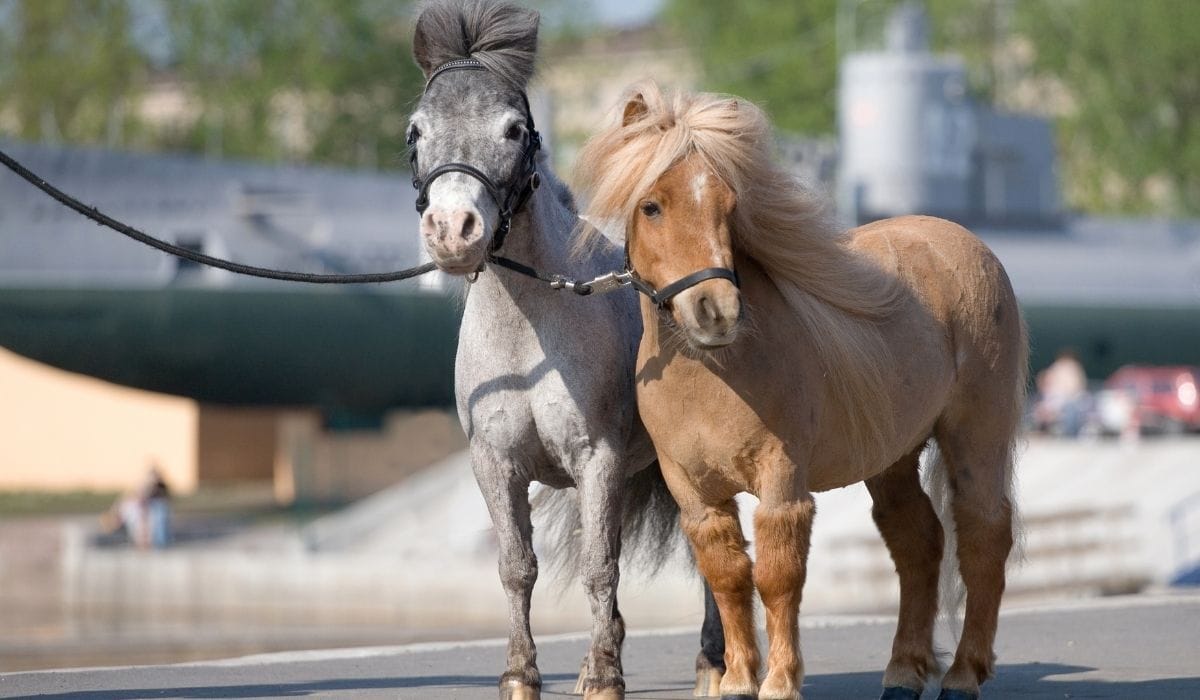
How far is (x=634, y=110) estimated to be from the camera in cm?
579

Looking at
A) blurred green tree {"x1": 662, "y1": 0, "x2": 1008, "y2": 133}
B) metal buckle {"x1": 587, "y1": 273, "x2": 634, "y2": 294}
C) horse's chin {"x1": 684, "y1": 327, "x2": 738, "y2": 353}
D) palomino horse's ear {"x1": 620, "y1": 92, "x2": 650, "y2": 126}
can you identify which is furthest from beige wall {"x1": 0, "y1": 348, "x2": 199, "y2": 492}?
horse's chin {"x1": 684, "y1": 327, "x2": 738, "y2": 353}

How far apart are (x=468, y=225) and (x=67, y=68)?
166 feet

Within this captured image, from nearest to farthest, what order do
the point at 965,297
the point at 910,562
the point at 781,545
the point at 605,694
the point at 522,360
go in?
the point at 781,545
the point at 605,694
the point at 522,360
the point at 965,297
the point at 910,562

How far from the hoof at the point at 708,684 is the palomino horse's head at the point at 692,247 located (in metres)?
2.00

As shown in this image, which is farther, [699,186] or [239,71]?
[239,71]

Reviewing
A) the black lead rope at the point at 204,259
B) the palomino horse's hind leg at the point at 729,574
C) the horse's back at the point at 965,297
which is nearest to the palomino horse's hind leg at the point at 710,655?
the palomino horse's hind leg at the point at 729,574

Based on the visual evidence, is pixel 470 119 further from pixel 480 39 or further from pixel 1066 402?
pixel 1066 402

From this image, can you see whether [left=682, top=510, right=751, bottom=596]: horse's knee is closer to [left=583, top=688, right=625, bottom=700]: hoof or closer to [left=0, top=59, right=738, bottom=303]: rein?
[left=583, top=688, right=625, bottom=700]: hoof

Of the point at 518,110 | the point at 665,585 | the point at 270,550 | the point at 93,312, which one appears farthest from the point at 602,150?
the point at 93,312

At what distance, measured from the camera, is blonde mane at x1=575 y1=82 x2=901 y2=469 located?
18.2 feet

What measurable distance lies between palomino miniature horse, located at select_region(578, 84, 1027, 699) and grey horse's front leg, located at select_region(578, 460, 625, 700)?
29 centimetres

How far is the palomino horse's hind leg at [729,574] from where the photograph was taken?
573cm

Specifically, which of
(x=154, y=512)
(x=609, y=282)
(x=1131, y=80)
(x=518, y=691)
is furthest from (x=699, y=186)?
(x=1131, y=80)

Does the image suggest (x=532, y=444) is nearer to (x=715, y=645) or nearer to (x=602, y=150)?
(x=602, y=150)
